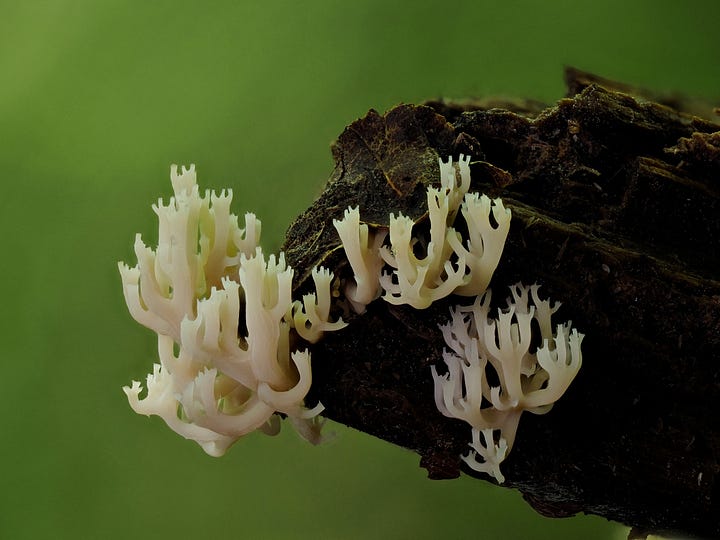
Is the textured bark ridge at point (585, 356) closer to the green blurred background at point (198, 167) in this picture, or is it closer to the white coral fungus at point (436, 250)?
the white coral fungus at point (436, 250)

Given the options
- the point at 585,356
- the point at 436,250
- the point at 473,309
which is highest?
the point at 436,250

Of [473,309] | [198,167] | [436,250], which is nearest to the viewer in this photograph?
[436,250]

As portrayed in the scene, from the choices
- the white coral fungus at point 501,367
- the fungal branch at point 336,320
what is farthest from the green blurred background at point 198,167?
the white coral fungus at point 501,367

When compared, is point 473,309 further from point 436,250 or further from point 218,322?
point 218,322

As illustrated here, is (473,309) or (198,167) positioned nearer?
(473,309)

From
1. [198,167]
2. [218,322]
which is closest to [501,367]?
[218,322]

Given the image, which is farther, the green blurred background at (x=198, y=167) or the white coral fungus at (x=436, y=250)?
the green blurred background at (x=198, y=167)
